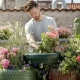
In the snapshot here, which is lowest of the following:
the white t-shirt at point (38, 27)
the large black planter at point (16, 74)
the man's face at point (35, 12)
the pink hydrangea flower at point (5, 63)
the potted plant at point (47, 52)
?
the large black planter at point (16, 74)

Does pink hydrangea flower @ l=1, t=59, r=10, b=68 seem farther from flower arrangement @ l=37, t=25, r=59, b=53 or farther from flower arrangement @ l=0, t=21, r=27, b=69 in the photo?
flower arrangement @ l=37, t=25, r=59, b=53

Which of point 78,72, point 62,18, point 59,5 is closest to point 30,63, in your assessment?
point 78,72

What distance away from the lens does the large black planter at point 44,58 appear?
12.9 ft

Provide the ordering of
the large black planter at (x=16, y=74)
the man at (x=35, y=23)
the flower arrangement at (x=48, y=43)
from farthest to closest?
the man at (x=35, y=23) < the flower arrangement at (x=48, y=43) < the large black planter at (x=16, y=74)

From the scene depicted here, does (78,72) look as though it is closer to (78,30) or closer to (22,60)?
(22,60)

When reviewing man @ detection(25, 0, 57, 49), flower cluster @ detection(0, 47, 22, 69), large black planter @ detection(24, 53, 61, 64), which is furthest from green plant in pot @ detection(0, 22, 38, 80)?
man @ detection(25, 0, 57, 49)

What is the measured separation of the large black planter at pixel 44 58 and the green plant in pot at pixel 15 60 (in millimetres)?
101

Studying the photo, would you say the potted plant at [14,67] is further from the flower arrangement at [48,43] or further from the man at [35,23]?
the man at [35,23]

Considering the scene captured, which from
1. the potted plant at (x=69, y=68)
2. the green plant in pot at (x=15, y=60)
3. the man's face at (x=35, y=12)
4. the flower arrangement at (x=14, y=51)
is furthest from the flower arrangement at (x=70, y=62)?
→ the man's face at (x=35, y=12)

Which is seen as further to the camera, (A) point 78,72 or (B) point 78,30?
(B) point 78,30

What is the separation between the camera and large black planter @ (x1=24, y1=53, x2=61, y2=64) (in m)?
3.94

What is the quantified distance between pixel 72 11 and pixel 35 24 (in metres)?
7.75

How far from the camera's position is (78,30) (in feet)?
18.9

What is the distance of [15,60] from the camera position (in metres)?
3.98
